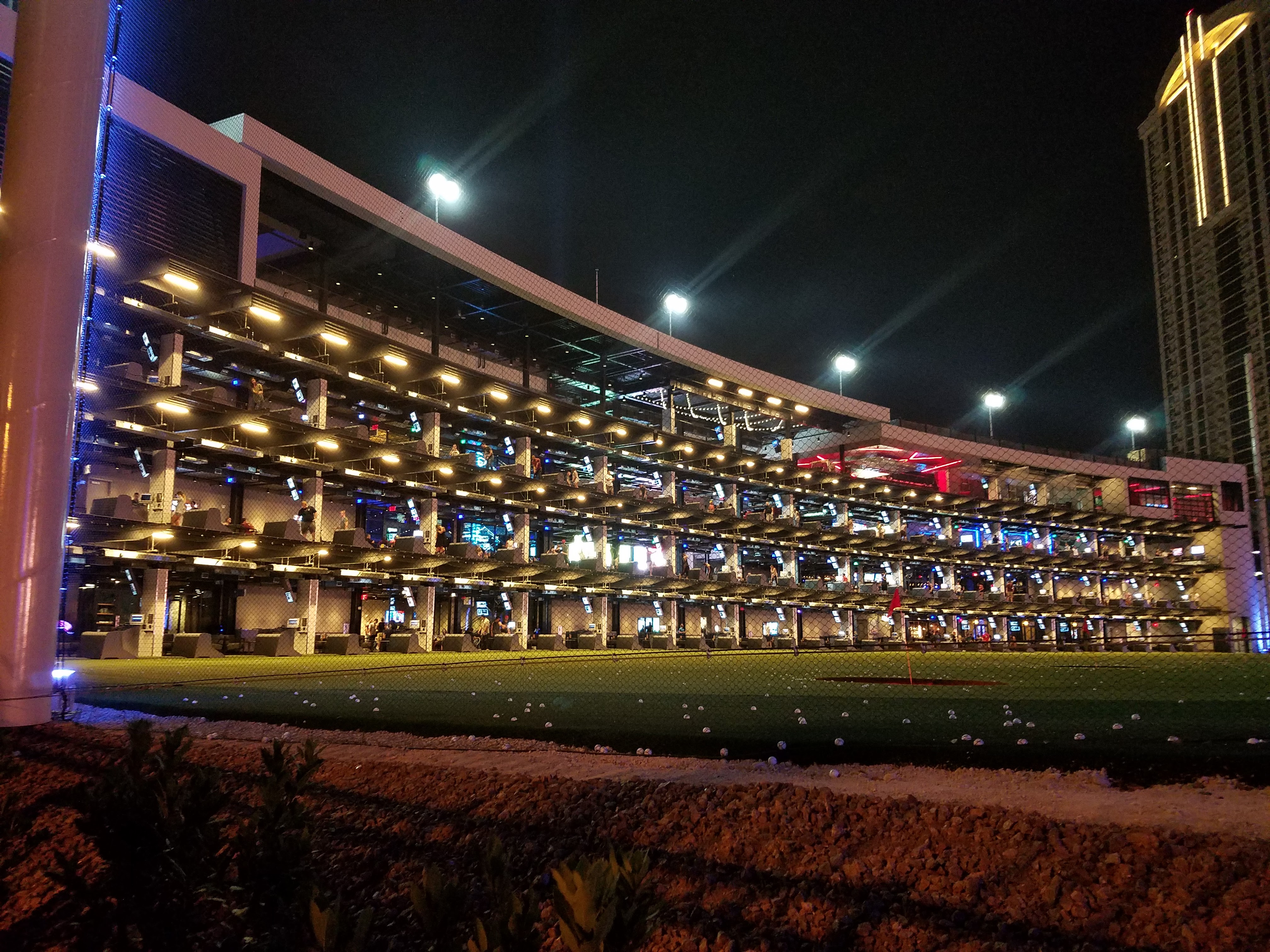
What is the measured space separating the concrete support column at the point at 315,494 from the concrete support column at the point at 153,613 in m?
5.96

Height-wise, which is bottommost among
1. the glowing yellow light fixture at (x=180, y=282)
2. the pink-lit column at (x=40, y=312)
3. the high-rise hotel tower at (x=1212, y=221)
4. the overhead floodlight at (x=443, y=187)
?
the pink-lit column at (x=40, y=312)

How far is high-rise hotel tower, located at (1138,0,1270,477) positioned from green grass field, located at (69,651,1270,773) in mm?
81560

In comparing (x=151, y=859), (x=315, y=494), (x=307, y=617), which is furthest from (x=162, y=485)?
(x=151, y=859)

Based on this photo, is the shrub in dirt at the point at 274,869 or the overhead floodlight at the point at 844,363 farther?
the overhead floodlight at the point at 844,363

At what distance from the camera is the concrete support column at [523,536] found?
1625 inches

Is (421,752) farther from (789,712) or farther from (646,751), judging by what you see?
(789,712)

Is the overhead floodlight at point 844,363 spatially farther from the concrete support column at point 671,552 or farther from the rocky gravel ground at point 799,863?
the rocky gravel ground at point 799,863

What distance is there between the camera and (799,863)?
4141 millimetres

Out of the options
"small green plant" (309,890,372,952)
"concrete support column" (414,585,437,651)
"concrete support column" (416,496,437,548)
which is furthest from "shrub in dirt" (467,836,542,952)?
"concrete support column" (416,496,437,548)

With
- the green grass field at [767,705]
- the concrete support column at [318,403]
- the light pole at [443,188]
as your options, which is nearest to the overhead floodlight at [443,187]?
the light pole at [443,188]

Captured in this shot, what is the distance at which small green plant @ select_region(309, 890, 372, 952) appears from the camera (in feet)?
7.66

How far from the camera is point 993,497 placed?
72.9 meters

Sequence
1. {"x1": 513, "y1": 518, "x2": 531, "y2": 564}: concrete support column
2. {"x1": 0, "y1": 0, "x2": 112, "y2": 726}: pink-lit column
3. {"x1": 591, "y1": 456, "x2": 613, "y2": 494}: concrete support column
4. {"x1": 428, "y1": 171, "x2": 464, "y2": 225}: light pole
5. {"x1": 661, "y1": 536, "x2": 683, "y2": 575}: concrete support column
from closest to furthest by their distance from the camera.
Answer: {"x1": 0, "y1": 0, "x2": 112, "y2": 726}: pink-lit column → {"x1": 428, "y1": 171, "x2": 464, "y2": 225}: light pole → {"x1": 513, "y1": 518, "x2": 531, "y2": 564}: concrete support column → {"x1": 591, "y1": 456, "x2": 613, "y2": 494}: concrete support column → {"x1": 661, "y1": 536, "x2": 683, "y2": 575}: concrete support column

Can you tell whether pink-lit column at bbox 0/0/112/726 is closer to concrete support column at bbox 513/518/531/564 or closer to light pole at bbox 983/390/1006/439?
concrete support column at bbox 513/518/531/564
